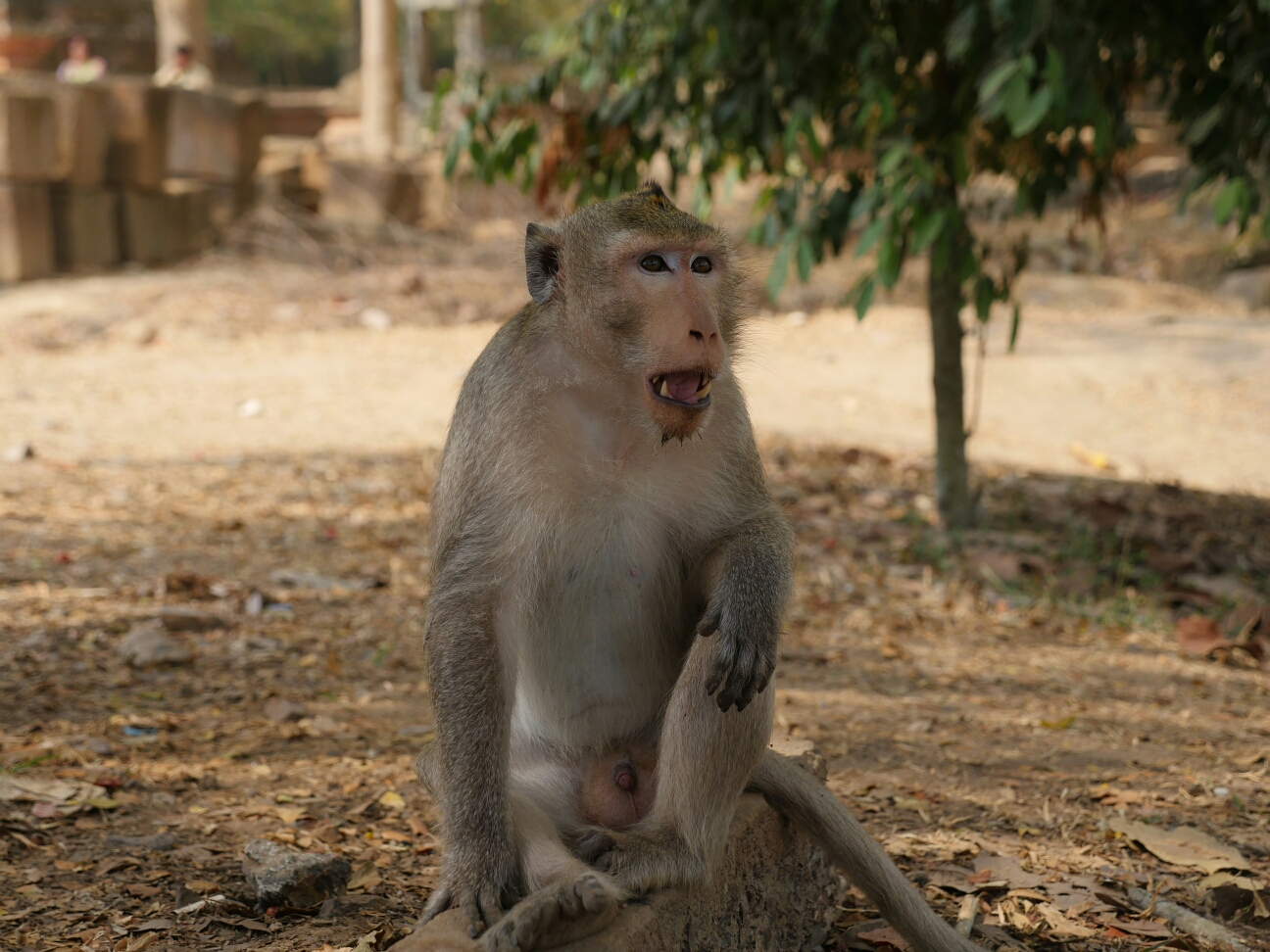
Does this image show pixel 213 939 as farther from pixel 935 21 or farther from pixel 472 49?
pixel 472 49

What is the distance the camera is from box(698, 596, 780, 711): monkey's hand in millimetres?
2436

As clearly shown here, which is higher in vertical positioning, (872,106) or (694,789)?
(872,106)

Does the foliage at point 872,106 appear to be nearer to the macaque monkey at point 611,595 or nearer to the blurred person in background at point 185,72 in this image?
the macaque monkey at point 611,595

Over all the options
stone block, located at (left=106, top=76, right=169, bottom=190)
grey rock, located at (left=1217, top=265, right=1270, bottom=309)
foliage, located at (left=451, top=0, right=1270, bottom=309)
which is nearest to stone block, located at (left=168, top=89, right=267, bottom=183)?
stone block, located at (left=106, top=76, right=169, bottom=190)

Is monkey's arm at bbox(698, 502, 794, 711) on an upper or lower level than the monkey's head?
lower

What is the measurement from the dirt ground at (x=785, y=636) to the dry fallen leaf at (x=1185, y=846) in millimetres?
12

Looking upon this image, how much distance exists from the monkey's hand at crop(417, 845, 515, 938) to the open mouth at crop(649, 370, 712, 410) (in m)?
0.94

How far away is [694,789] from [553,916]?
0.43 m

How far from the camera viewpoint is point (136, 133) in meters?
13.8

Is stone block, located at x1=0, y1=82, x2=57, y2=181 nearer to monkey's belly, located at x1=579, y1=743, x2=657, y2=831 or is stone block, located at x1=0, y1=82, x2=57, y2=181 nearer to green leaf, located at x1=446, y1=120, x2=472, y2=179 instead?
green leaf, located at x1=446, y1=120, x2=472, y2=179

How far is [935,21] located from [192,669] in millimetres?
3945

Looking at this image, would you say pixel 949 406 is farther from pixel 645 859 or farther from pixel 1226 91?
pixel 645 859

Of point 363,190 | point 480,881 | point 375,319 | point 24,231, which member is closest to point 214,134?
point 363,190

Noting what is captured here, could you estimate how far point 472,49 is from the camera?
63.2 ft
